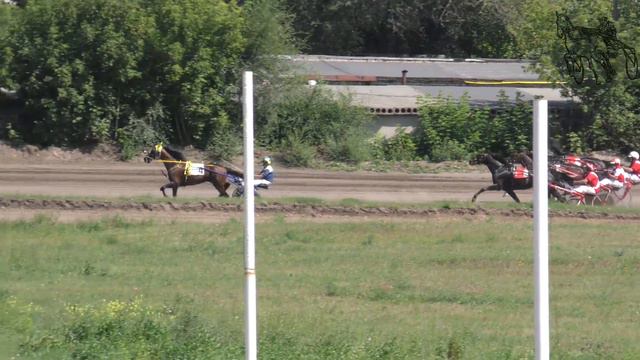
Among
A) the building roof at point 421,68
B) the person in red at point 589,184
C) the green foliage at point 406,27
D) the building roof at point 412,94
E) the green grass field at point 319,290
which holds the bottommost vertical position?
the green grass field at point 319,290

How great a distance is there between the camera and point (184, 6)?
37.3 m

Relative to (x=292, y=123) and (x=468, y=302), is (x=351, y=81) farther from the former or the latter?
(x=468, y=302)

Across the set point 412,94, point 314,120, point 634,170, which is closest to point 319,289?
point 634,170

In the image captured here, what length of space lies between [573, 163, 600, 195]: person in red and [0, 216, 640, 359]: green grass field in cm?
329

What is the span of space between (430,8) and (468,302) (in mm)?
41042

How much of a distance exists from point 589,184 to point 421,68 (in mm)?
17808

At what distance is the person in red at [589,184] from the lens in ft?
98.8

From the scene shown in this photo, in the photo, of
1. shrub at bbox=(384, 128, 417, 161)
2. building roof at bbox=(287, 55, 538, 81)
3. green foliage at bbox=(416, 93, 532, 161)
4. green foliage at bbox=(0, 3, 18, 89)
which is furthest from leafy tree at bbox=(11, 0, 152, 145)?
green foliage at bbox=(416, 93, 532, 161)

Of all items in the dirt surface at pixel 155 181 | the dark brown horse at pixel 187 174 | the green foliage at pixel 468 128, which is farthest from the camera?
the green foliage at pixel 468 128

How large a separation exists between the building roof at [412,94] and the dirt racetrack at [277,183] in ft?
16.3

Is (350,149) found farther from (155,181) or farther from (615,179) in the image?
(615,179)

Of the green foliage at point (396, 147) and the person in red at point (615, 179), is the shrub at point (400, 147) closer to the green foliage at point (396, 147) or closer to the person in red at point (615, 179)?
the green foliage at point (396, 147)

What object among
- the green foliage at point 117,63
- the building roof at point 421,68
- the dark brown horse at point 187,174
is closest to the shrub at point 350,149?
the green foliage at point 117,63

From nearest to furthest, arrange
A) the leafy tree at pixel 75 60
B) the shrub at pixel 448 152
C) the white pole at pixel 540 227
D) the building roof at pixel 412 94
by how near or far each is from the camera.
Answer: the white pole at pixel 540 227 < the leafy tree at pixel 75 60 < the shrub at pixel 448 152 < the building roof at pixel 412 94
